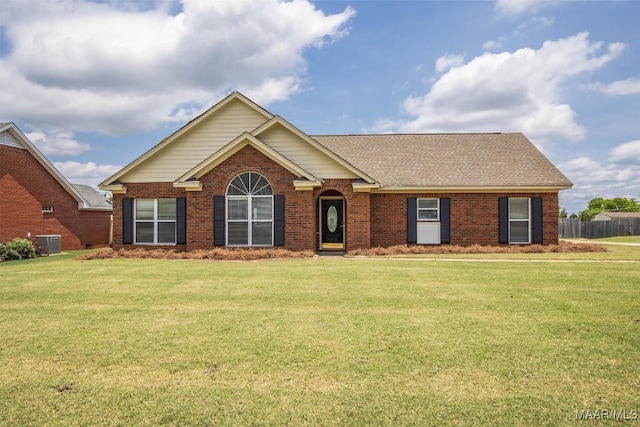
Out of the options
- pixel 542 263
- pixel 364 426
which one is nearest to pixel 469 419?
pixel 364 426

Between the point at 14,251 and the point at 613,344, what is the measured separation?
2001cm

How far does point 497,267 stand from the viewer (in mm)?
12406

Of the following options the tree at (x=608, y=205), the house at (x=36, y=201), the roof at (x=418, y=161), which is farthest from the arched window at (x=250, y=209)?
the tree at (x=608, y=205)

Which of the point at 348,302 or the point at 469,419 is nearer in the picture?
the point at 469,419

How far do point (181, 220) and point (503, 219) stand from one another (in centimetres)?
1360

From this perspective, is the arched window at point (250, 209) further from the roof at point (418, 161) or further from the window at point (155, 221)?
the window at point (155, 221)

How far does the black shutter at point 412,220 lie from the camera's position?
61.7ft

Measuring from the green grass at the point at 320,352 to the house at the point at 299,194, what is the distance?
7376mm

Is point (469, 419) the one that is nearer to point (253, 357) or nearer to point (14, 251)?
point (253, 357)

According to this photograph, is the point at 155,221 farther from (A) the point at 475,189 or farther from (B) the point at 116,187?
(A) the point at 475,189

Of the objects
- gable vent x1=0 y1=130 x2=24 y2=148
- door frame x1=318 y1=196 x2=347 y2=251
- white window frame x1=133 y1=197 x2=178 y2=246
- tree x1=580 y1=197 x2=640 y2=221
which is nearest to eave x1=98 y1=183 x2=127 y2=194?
white window frame x1=133 y1=197 x2=178 y2=246

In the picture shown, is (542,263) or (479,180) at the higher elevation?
(479,180)

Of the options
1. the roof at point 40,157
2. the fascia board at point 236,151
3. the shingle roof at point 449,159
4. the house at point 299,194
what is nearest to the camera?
the fascia board at point 236,151

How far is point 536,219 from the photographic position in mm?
18812
